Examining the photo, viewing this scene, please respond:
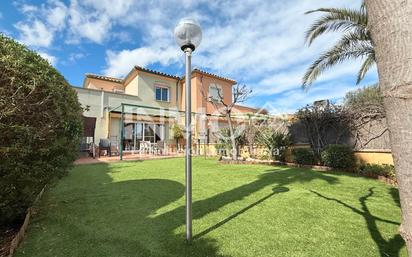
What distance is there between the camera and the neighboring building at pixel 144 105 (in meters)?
19.9

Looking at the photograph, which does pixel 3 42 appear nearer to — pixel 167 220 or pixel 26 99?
pixel 26 99

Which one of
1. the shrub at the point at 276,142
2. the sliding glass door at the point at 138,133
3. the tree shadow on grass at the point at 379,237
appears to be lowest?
the tree shadow on grass at the point at 379,237

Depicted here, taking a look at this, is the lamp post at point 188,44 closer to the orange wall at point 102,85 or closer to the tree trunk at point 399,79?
the tree trunk at point 399,79

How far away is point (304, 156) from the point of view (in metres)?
11.7

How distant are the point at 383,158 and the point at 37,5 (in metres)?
18.1

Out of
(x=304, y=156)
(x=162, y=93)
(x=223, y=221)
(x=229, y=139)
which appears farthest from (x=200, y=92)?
(x=223, y=221)

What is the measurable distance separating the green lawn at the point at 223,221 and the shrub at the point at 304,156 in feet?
13.3

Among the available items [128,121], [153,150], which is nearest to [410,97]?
[153,150]

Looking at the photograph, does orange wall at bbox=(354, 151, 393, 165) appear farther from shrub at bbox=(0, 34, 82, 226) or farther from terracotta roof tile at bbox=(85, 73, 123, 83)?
terracotta roof tile at bbox=(85, 73, 123, 83)

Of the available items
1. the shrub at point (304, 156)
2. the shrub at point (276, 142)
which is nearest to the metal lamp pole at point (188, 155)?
the shrub at point (304, 156)

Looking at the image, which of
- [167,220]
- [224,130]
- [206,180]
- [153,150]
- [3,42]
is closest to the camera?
[3,42]

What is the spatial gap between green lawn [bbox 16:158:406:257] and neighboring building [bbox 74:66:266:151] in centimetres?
1229

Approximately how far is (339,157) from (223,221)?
26.6ft

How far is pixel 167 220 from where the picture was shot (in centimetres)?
457
